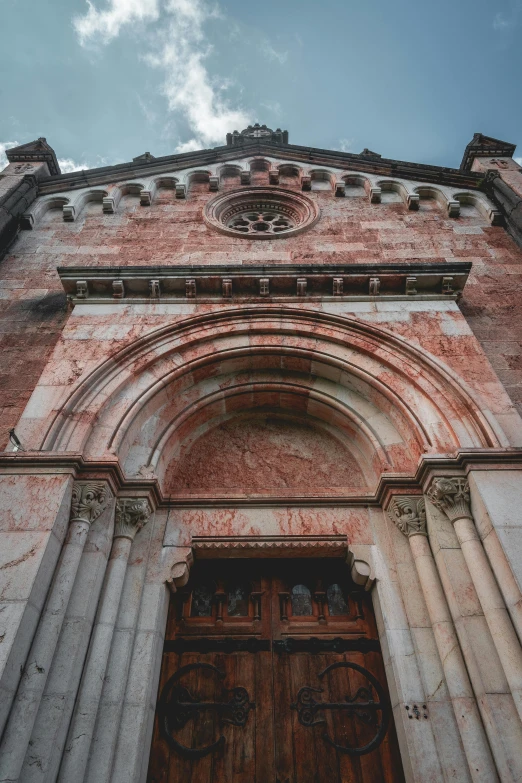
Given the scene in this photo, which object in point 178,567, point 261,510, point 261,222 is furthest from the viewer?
point 261,222

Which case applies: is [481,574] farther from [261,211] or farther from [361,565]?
[261,211]

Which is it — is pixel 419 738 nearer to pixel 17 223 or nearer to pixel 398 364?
pixel 398 364

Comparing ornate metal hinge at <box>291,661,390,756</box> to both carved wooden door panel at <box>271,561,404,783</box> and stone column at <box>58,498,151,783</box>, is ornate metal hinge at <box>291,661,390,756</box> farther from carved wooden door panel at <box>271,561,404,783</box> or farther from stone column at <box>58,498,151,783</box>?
stone column at <box>58,498,151,783</box>

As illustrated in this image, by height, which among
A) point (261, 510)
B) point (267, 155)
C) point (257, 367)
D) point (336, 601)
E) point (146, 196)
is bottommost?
point (336, 601)

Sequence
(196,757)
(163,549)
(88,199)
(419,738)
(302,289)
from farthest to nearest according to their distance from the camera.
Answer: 1. (88,199)
2. (302,289)
3. (163,549)
4. (196,757)
5. (419,738)

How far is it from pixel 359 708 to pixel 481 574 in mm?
1587

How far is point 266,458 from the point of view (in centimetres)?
572

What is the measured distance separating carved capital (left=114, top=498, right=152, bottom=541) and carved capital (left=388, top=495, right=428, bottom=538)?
2.42 metres

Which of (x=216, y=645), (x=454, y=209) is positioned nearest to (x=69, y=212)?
(x=454, y=209)

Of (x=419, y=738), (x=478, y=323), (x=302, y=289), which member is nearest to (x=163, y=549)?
(x=419, y=738)

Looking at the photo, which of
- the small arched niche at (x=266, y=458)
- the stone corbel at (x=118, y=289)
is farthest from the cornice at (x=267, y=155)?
the small arched niche at (x=266, y=458)

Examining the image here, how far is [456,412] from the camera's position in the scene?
4809 mm

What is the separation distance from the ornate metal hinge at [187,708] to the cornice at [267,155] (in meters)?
8.37

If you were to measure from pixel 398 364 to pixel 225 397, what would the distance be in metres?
2.10
